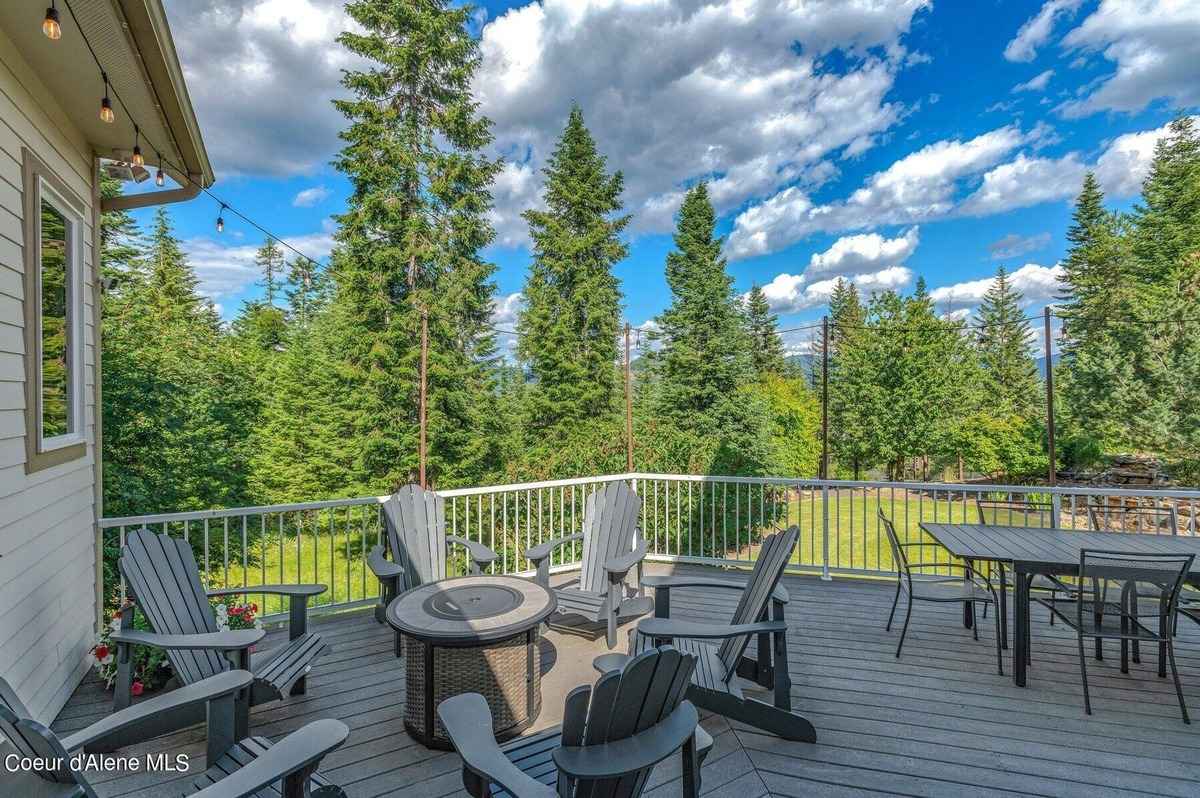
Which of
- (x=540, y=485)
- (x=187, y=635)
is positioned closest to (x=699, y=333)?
(x=540, y=485)

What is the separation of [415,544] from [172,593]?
149 centimetres

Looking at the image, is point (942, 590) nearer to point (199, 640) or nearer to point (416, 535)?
point (416, 535)

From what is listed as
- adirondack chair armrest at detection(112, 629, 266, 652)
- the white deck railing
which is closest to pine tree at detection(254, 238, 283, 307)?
the white deck railing

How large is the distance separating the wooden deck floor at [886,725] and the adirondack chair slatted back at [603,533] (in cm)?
49

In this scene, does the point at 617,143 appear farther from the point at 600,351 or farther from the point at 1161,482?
the point at 1161,482

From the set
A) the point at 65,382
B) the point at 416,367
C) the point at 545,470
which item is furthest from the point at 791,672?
the point at 416,367

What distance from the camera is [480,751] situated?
55.2 inches

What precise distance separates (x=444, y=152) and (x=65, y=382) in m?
9.92

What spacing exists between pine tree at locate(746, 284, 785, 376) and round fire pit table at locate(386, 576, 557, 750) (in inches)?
1084

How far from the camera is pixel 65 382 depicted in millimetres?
3223

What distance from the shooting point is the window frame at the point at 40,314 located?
2686 mm

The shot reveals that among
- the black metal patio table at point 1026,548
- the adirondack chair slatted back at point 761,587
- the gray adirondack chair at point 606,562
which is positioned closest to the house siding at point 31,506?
the gray adirondack chair at point 606,562

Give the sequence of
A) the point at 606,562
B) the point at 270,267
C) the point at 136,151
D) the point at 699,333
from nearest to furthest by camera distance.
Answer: the point at 136,151
the point at 606,562
the point at 699,333
the point at 270,267

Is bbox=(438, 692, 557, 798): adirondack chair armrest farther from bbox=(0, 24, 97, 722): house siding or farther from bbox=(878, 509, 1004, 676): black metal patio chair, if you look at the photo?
bbox=(878, 509, 1004, 676): black metal patio chair
